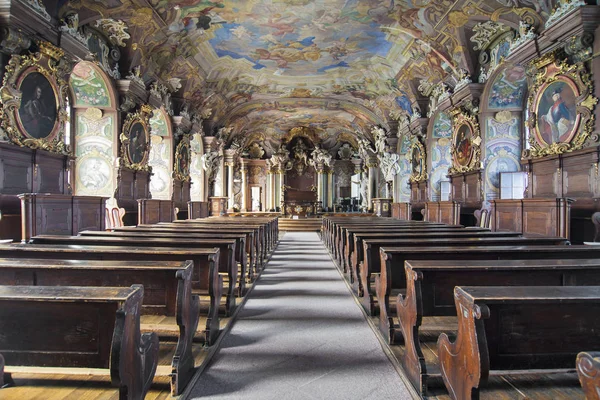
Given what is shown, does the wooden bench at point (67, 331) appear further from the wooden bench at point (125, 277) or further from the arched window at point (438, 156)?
the arched window at point (438, 156)

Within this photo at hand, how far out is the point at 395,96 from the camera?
16.8 metres

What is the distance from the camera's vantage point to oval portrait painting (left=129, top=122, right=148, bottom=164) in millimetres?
11016

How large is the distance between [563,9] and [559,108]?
191 centimetres

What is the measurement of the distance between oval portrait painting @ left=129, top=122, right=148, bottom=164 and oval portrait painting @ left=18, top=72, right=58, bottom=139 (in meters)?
3.42

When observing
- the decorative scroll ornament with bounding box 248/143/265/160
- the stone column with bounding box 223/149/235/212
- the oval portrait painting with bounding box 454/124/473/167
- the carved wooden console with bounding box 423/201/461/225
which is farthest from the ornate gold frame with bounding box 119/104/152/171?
the decorative scroll ornament with bounding box 248/143/265/160

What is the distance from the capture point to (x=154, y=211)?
11172 millimetres

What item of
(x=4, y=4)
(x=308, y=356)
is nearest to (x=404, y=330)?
(x=308, y=356)

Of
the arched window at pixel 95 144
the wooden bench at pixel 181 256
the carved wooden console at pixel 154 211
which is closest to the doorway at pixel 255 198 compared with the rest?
the carved wooden console at pixel 154 211

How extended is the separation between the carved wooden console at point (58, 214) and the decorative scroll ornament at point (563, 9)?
401 inches

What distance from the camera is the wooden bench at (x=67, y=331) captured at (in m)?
1.87

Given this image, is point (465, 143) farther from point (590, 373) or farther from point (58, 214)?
point (590, 373)

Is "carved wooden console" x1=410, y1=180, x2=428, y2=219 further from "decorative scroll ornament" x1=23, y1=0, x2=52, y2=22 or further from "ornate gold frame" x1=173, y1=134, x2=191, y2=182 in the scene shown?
"decorative scroll ornament" x1=23, y1=0, x2=52, y2=22

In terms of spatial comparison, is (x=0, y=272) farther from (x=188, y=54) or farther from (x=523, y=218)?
(x=188, y=54)

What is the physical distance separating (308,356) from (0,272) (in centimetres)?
263
